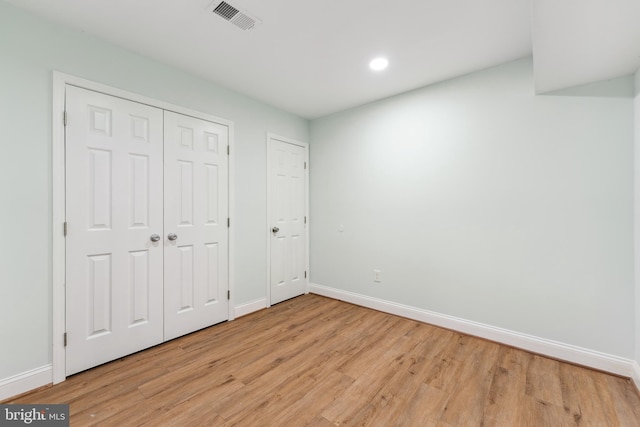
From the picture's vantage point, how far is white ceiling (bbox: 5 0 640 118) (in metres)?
1.51

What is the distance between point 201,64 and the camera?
94.6 inches

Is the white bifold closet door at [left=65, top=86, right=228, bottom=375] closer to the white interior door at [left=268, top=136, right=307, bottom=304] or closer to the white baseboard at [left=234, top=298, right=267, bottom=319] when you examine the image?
the white baseboard at [left=234, top=298, right=267, bottom=319]

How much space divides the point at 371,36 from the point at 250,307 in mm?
2967

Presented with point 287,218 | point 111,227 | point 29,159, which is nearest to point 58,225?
point 111,227

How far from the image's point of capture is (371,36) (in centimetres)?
201

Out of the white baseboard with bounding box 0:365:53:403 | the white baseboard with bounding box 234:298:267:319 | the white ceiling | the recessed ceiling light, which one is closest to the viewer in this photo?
the white ceiling

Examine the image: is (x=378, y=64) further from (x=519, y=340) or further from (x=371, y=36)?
(x=519, y=340)

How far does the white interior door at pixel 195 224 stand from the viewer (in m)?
2.42

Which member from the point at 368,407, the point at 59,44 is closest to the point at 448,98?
the point at 368,407

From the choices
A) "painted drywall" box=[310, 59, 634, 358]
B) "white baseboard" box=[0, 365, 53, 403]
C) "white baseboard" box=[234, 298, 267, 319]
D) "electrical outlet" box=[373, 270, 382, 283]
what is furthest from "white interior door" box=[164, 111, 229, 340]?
"electrical outlet" box=[373, 270, 382, 283]

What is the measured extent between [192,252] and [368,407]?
2010 mm

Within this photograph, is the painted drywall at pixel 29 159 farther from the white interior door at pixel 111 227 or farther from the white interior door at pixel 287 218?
the white interior door at pixel 287 218

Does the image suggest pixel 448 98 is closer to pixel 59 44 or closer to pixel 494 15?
pixel 494 15

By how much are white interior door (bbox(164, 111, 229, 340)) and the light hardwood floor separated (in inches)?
12.4
